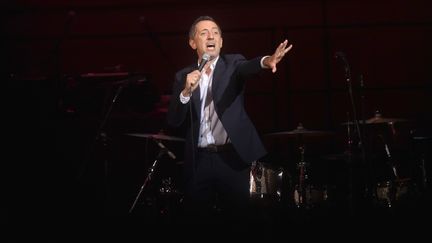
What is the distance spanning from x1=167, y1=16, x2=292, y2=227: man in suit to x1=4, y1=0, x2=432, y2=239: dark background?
264cm

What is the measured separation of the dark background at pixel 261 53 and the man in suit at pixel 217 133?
264 centimetres

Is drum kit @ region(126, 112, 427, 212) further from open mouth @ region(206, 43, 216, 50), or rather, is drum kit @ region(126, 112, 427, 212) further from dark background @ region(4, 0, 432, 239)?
open mouth @ region(206, 43, 216, 50)

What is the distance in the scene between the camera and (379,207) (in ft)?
19.0

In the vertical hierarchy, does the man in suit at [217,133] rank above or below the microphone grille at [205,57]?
below

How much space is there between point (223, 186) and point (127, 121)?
3069 mm

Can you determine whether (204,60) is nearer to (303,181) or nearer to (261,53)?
(303,181)

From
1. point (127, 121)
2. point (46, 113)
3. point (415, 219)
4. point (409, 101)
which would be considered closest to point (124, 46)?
point (127, 121)

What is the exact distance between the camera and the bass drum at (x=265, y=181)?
4883mm

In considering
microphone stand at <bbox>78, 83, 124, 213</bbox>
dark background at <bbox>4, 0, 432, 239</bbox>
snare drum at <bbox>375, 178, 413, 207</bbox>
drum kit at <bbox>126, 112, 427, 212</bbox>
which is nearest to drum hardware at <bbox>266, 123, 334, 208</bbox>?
drum kit at <bbox>126, 112, 427, 212</bbox>

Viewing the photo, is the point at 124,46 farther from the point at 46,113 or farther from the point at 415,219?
the point at 415,219

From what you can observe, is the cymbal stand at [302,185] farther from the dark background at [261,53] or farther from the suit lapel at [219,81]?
the suit lapel at [219,81]

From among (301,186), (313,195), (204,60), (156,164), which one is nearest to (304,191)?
(301,186)

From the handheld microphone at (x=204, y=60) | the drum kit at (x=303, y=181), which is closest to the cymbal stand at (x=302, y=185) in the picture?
the drum kit at (x=303, y=181)

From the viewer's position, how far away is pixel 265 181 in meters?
5.06
